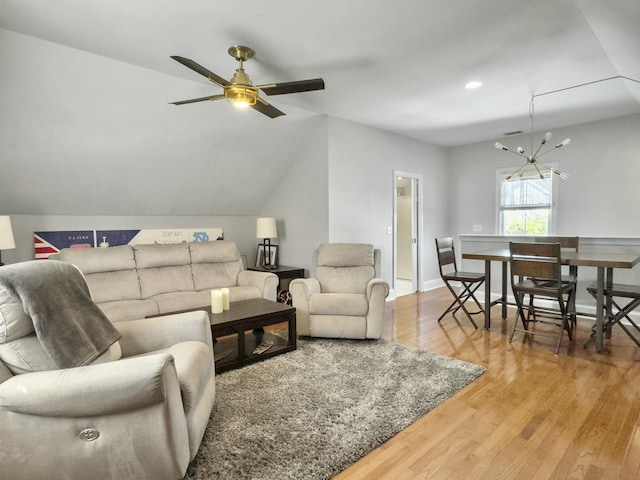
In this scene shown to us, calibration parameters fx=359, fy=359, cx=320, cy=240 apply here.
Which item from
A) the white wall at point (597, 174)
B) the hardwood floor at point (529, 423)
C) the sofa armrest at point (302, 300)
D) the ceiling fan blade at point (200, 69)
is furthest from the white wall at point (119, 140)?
the white wall at point (597, 174)

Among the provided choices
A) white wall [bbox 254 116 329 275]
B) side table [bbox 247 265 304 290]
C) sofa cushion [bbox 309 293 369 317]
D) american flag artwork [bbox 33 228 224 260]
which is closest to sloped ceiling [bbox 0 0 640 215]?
white wall [bbox 254 116 329 275]

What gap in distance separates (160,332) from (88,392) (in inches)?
31.9

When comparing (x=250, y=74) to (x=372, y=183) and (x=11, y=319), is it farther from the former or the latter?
(x=11, y=319)

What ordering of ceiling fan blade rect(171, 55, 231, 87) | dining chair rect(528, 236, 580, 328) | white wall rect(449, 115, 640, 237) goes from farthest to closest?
white wall rect(449, 115, 640, 237) < dining chair rect(528, 236, 580, 328) < ceiling fan blade rect(171, 55, 231, 87)

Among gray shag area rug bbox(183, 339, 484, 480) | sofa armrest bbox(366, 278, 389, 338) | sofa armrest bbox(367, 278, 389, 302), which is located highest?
sofa armrest bbox(367, 278, 389, 302)

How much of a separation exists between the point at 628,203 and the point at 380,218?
340 centimetres

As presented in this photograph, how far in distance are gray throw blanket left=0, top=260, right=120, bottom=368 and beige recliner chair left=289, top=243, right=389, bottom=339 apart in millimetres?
1960

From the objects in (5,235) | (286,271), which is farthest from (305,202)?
(5,235)

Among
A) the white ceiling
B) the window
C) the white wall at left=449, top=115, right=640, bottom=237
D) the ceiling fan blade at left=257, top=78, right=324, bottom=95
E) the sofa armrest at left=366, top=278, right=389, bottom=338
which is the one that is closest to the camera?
the white ceiling

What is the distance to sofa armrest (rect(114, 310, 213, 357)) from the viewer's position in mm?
2178

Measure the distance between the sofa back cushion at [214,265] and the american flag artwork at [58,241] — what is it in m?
1.21

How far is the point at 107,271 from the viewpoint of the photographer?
147 inches

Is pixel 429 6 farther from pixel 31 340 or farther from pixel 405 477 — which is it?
pixel 31 340

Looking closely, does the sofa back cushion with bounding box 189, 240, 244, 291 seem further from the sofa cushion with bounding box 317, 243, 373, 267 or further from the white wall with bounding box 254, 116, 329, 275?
the sofa cushion with bounding box 317, 243, 373, 267
